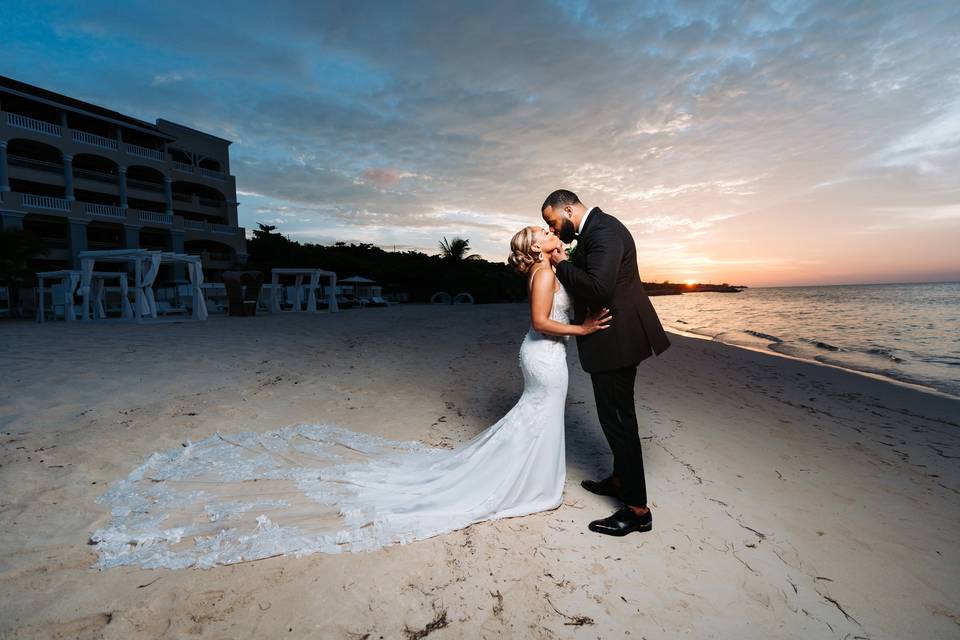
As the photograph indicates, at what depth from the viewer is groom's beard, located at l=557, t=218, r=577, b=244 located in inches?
111

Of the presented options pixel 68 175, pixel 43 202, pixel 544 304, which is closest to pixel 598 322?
pixel 544 304

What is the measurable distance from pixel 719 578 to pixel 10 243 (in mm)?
23025

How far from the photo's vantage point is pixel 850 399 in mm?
6500

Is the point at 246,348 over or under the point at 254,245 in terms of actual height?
under

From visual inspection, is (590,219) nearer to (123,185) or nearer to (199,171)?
(123,185)

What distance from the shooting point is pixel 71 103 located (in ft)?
95.0

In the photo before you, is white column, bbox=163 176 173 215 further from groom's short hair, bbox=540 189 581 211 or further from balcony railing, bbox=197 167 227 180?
groom's short hair, bbox=540 189 581 211

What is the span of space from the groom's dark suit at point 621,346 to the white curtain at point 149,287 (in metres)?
14.1

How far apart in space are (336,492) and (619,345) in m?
2.08

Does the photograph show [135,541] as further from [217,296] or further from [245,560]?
[217,296]

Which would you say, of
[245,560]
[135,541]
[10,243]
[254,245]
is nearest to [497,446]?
[245,560]

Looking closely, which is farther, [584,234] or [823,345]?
[823,345]

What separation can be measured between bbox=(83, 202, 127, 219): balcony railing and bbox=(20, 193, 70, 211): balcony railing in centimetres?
111

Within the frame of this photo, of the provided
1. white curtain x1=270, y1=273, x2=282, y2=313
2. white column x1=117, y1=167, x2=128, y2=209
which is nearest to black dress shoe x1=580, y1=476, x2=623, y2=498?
white curtain x1=270, y1=273, x2=282, y2=313
